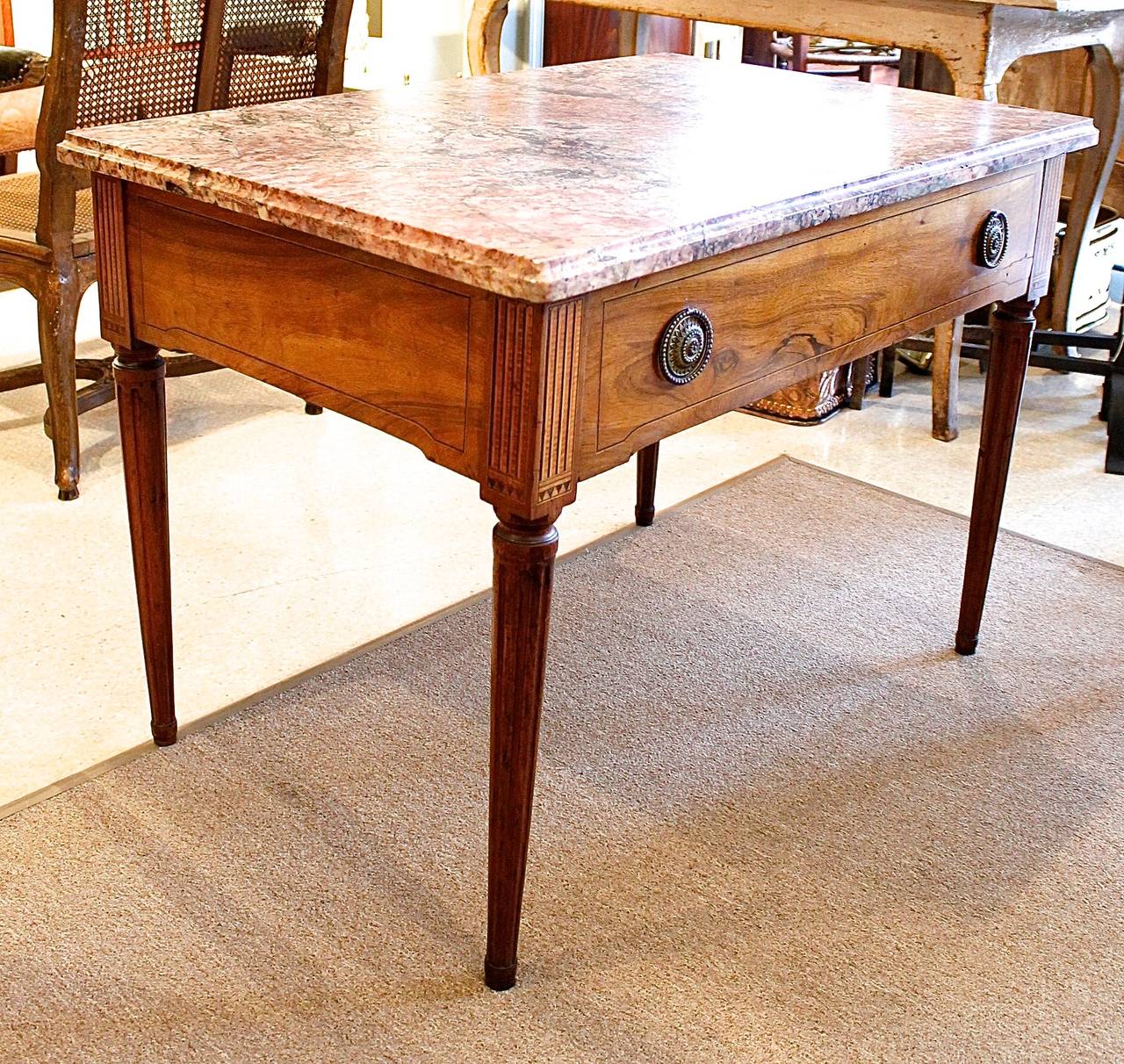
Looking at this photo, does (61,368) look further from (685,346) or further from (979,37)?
(979,37)

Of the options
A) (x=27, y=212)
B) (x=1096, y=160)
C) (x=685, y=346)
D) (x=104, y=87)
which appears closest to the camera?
(x=685, y=346)

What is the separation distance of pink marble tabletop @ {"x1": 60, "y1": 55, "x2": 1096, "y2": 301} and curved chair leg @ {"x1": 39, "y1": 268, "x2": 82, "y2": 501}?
938mm

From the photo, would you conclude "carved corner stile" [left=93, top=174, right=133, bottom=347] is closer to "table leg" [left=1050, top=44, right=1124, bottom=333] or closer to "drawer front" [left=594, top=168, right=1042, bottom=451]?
"drawer front" [left=594, top=168, right=1042, bottom=451]

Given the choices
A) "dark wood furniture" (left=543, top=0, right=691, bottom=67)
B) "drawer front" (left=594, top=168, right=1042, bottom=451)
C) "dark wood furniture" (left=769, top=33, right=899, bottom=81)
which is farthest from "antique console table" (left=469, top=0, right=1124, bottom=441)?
"dark wood furniture" (left=769, top=33, right=899, bottom=81)

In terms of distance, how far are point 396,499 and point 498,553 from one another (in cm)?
142

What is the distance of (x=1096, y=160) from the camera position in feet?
9.78

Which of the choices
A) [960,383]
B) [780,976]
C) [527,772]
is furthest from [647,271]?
[960,383]

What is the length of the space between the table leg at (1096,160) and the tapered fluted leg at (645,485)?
1.16 meters

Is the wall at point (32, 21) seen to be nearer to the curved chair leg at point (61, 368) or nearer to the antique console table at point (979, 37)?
the antique console table at point (979, 37)

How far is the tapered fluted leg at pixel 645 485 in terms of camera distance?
2.54 metres

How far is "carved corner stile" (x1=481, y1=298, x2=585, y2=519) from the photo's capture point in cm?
120

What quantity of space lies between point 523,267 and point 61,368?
169cm

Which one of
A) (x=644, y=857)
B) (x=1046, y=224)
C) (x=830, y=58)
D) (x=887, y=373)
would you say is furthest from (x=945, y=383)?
(x=830, y=58)

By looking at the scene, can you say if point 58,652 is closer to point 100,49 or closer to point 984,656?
point 100,49
